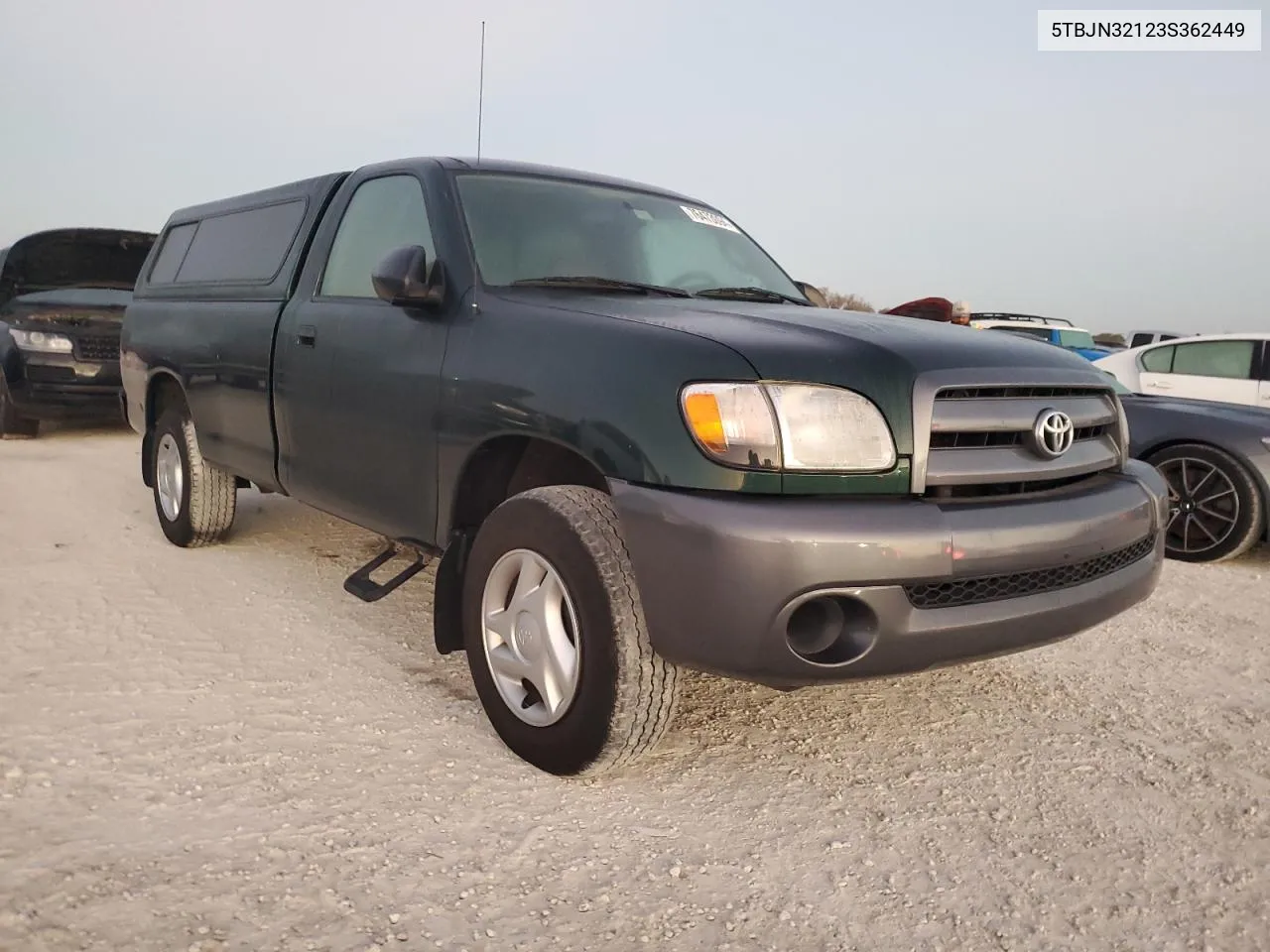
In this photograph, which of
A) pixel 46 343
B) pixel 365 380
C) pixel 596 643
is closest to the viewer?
pixel 596 643

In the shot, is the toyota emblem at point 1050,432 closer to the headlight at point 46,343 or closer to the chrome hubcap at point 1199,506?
the chrome hubcap at point 1199,506

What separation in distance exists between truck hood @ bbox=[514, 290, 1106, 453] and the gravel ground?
3.24 ft

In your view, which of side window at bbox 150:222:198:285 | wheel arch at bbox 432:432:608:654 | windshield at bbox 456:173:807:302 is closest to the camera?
wheel arch at bbox 432:432:608:654

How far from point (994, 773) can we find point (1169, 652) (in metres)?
1.58

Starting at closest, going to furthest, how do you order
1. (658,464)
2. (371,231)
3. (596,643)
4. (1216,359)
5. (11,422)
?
(658,464), (596,643), (371,231), (1216,359), (11,422)

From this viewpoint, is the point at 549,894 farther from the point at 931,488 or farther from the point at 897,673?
the point at 931,488

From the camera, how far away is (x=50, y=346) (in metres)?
8.23

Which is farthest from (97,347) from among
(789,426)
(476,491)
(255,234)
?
(789,426)

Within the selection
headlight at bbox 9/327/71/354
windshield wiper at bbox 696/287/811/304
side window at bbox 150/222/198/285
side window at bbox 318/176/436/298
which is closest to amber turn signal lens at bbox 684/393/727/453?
windshield wiper at bbox 696/287/811/304

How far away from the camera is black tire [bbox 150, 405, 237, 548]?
4.61 m

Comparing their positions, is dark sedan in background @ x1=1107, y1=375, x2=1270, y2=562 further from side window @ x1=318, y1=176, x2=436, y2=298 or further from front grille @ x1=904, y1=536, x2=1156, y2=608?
side window @ x1=318, y1=176, x2=436, y2=298

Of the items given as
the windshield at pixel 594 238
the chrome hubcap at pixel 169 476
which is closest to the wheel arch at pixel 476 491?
the windshield at pixel 594 238

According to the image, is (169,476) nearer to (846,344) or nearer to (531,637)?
(531,637)

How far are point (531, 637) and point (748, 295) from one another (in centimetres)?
151
